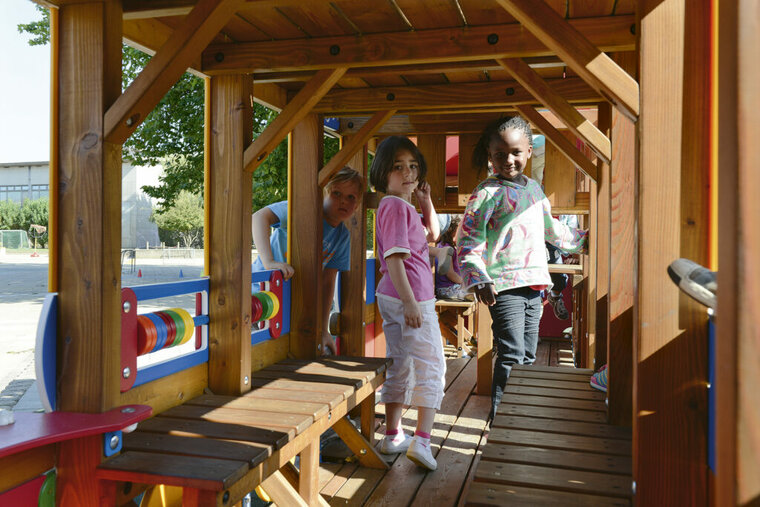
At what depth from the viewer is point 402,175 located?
3.68m

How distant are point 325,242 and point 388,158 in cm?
89

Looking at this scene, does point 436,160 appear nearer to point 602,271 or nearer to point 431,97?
point 431,97

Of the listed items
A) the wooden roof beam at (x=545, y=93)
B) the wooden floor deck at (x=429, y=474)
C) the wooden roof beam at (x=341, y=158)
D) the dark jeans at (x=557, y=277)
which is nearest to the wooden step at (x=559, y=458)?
the wooden floor deck at (x=429, y=474)

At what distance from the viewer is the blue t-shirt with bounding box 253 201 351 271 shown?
4.07 m

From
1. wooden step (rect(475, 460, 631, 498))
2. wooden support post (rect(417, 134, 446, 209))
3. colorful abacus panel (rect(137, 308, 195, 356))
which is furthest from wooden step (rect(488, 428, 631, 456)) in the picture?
wooden support post (rect(417, 134, 446, 209))

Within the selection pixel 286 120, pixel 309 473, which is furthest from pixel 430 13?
pixel 309 473

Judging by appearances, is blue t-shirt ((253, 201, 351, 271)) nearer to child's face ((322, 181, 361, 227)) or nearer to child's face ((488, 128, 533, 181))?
child's face ((322, 181, 361, 227))

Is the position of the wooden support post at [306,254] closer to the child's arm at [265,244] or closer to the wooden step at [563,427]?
the child's arm at [265,244]

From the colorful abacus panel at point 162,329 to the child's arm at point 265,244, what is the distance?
38.8 inches

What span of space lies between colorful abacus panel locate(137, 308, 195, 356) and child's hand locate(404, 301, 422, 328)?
1.15 meters

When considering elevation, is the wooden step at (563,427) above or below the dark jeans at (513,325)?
below

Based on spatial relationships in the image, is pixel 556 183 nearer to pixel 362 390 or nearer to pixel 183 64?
pixel 362 390

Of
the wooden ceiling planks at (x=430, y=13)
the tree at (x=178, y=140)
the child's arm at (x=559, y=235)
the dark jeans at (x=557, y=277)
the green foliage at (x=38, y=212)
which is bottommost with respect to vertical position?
the dark jeans at (x=557, y=277)

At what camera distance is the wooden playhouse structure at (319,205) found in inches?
50.5
